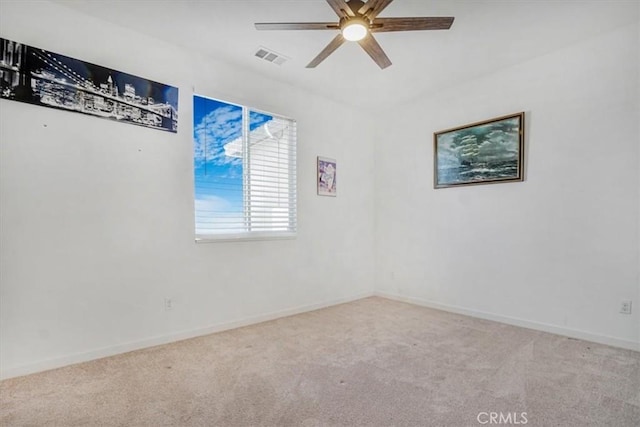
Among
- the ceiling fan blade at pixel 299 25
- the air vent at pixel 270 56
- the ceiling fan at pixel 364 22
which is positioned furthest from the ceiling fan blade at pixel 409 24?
the air vent at pixel 270 56

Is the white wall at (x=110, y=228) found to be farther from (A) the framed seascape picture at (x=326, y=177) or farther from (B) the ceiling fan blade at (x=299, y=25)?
(B) the ceiling fan blade at (x=299, y=25)

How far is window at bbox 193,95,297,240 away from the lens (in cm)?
329

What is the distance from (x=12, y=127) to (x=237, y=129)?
184 centimetres

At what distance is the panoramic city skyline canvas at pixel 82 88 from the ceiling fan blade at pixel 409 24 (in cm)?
202

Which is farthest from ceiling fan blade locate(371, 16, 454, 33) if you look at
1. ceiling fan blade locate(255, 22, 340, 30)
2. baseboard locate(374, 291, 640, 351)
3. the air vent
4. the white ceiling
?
baseboard locate(374, 291, 640, 351)

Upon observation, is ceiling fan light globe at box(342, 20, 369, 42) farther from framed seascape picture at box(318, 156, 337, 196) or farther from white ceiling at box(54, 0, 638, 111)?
framed seascape picture at box(318, 156, 337, 196)

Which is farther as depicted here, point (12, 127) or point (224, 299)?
point (224, 299)

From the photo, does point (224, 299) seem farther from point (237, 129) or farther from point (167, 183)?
point (237, 129)

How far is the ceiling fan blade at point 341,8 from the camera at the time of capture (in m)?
1.95

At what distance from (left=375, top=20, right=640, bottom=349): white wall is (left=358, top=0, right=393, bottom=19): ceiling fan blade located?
2.26 metres

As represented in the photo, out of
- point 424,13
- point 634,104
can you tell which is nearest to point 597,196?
point 634,104

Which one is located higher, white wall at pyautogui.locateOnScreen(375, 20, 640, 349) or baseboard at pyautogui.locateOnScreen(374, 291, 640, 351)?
white wall at pyautogui.locateOnScreen(375, 20, 640, 349)

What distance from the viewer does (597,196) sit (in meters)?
2.93

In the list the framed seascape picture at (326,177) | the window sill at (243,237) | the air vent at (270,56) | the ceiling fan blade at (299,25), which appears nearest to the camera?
the ceiling fan blade at (299,25)
